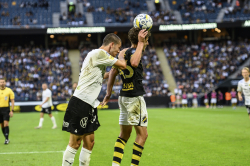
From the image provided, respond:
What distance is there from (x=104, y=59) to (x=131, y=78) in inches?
34.2

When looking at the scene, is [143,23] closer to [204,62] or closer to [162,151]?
[162,151]

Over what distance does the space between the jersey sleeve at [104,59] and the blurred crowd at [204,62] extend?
32.8 metres

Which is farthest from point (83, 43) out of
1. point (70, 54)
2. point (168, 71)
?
point (168, 71)

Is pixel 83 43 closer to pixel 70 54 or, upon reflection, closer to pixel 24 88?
pixel 70 54

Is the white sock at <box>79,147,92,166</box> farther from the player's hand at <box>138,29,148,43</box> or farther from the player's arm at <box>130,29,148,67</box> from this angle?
the player's hand at <box>138,29,148,43</box>

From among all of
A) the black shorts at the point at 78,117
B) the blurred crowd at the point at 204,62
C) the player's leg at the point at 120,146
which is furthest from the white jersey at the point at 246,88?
the blurred crowd at the point at 204,62

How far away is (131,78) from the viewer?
18.0ft

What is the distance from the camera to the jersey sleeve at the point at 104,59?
4781mm

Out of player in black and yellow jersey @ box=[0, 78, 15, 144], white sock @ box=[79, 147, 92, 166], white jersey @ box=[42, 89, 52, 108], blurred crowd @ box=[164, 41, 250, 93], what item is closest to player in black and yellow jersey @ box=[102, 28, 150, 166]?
white sock @ box=[79, 147, 92, 166]

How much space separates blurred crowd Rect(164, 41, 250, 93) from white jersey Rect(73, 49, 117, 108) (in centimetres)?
3276

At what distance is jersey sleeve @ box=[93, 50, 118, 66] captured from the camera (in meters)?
4.78

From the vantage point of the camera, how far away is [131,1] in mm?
49375

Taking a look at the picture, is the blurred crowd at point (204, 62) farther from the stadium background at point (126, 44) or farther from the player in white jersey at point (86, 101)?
the player in white jersey at point (86, 101)

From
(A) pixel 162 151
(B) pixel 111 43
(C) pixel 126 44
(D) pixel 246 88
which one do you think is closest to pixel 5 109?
(A) pixel 162 151
